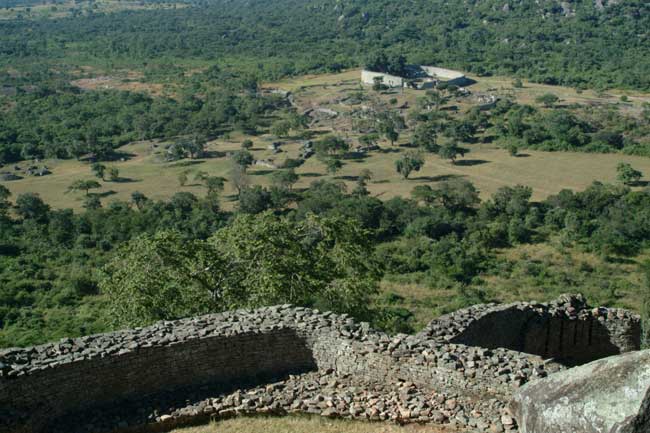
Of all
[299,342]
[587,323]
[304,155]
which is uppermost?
[299,342]

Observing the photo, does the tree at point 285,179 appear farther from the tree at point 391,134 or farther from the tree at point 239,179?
the tree at point 391,134

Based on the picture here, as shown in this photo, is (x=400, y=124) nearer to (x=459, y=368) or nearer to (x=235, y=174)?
(x=235, y=174)

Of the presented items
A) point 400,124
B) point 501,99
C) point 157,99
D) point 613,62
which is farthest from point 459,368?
point 613,62

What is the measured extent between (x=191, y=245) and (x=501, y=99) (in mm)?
67240

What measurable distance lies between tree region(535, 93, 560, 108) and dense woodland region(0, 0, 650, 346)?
1.31ft

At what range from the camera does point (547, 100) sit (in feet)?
249

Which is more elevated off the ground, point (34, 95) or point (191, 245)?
point (191, 245)

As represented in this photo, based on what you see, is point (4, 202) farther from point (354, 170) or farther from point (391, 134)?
point (391, 134)

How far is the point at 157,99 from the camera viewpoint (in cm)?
8606

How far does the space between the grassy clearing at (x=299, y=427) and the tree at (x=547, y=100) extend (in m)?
70.5

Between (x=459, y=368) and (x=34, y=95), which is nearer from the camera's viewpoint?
(x=459, y=368)

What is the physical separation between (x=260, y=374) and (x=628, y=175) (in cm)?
4439

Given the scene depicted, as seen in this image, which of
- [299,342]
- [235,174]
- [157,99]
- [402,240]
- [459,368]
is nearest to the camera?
[459,368]

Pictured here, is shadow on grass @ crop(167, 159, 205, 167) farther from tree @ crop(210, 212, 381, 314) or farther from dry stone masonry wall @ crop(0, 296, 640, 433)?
dry stone masonry wall @ crop(0, 296, 640, 433)
